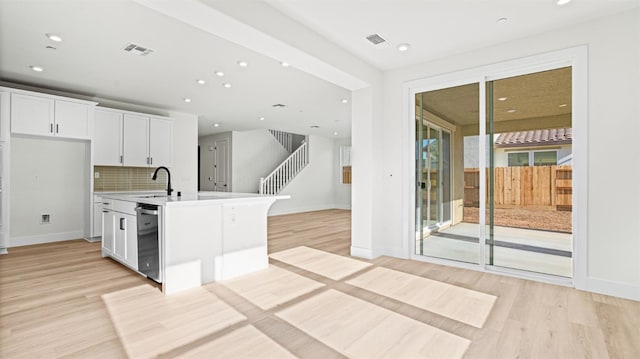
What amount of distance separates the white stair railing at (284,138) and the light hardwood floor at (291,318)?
7980 mm

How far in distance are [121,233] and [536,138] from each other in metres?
5.01

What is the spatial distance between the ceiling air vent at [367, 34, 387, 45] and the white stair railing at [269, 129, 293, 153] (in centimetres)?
789

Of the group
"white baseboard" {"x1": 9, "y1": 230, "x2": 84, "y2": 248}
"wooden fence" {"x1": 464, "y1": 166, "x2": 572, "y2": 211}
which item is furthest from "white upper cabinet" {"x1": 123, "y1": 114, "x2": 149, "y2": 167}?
"wooden fence" {"x1": 464, "y1": 166, "x2": 572, "y2": 211}

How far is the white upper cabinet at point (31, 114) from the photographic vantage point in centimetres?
476

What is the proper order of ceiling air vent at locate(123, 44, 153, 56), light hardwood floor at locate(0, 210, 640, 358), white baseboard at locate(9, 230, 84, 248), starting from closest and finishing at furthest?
light hardwood floor at locate(0, 210, 640, 358)
ceiling air vent at locate(123, 44, 153, 56)
white baseboard at locate(9, 230, 84, 248)

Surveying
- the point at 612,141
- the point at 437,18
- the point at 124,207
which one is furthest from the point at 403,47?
the point at 124,207

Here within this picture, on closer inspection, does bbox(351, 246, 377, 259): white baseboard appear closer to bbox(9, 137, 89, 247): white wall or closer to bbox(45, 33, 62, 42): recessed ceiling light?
bbox(45, 33, 62, 42): recessed ceiling light

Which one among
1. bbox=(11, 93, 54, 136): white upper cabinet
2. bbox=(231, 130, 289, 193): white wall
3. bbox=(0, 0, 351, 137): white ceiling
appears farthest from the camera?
bbox=(231, 130, 289, 193): white wall

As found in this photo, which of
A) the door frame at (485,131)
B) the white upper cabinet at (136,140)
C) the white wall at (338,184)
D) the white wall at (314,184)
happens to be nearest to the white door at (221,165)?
the white wall at (314,184)

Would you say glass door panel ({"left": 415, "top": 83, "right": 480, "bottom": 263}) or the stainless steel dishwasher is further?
glass door panel ({"left": 415, "top": 83, "right": 480, "bottom": 263})

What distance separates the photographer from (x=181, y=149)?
7.13m

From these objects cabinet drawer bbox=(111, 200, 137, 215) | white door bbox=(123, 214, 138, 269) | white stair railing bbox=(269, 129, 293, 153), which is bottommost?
white door bbox=(123, 214, 138, 269)

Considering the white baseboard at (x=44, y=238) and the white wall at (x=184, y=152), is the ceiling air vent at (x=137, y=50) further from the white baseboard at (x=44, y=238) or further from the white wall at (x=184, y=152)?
Result: the white baseboard at (x=44, y=238)

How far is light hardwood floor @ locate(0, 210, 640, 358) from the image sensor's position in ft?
6.60
